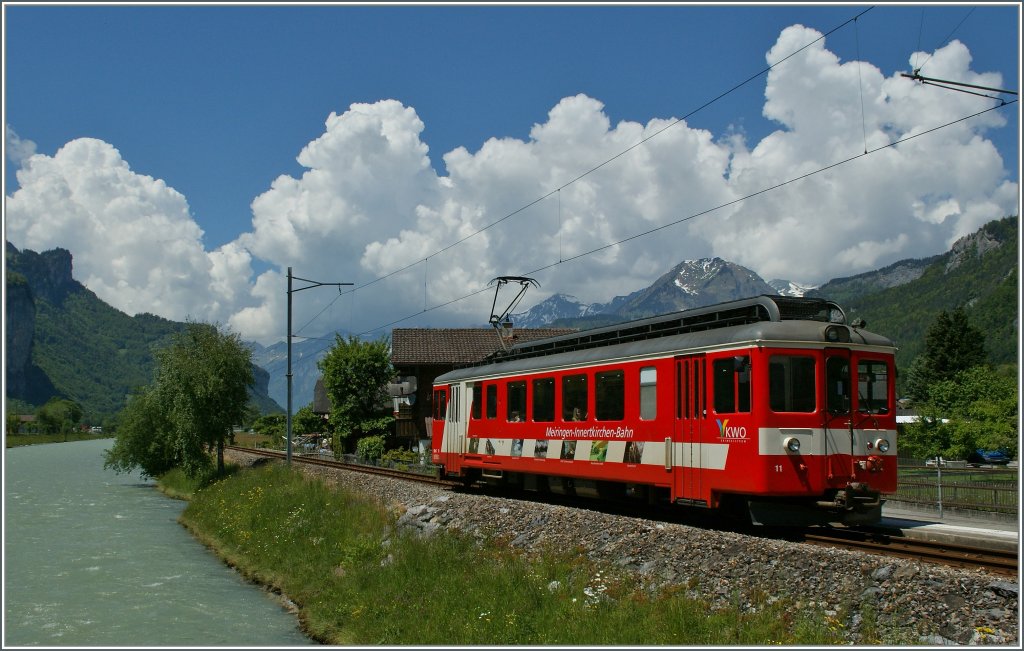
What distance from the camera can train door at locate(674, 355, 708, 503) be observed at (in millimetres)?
14586

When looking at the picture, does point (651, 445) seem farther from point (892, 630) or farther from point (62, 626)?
point (62, 626)

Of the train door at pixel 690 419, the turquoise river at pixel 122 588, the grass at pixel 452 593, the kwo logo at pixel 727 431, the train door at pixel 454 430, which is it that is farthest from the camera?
the train door at pixel 454 430

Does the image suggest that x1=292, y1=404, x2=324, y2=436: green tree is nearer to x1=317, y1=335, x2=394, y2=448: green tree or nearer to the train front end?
x1=317, y1=335, x2=394, y2=448: green tree

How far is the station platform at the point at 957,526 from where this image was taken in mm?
13469

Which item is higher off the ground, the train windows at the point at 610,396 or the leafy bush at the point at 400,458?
the train windows at the point at 610,396

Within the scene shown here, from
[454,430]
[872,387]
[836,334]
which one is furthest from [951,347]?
[836,334]

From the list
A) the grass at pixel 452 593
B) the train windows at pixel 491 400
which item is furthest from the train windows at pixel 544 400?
the grass at pixel 452 593

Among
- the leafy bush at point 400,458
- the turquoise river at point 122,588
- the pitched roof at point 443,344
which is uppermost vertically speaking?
the pitched roof at point 443,344

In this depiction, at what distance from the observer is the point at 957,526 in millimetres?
16562

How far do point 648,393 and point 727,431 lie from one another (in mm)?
2300

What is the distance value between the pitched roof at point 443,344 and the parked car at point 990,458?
26137mm

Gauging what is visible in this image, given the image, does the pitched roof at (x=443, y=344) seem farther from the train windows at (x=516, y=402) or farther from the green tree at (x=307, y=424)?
the green tree at (x=307, y=424)

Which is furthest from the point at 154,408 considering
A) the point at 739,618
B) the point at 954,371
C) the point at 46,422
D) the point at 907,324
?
the point at 907,324

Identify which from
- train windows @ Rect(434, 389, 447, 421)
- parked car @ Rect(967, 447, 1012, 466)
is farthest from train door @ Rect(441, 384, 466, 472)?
parked car @ Rect(967, 447, 1012, 466)
